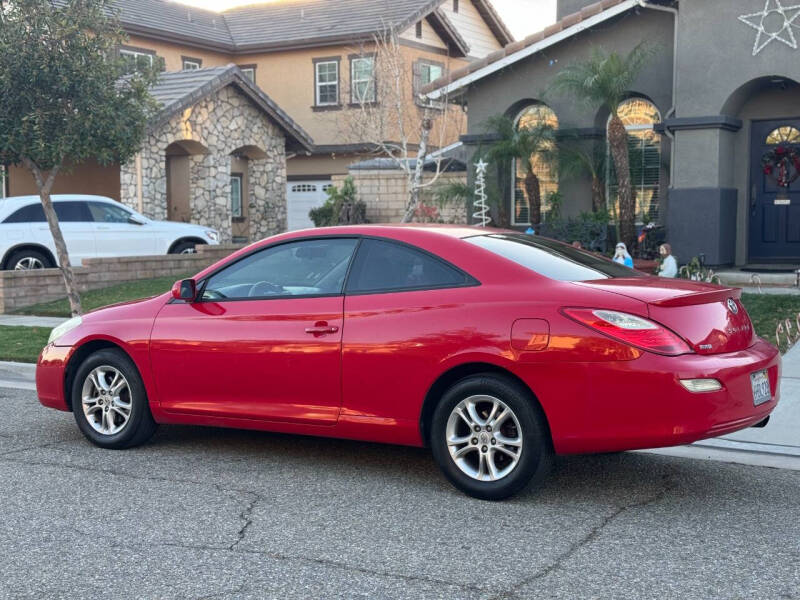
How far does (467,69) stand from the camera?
793 inches

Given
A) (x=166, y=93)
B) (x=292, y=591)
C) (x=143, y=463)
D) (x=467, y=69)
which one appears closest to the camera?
(x=292, y=591)

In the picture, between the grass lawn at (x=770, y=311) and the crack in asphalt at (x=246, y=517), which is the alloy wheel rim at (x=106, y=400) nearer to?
the crack in asphalt at (x=246, y=517)

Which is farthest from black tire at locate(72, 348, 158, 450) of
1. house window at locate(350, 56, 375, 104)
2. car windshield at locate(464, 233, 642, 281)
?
house window at locate(350, 56, 375, 104)

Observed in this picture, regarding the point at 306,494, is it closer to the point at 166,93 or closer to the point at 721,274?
the point at 721,274

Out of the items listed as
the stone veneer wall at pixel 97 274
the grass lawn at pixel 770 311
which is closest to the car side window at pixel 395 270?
the grass lawn at pixel 770 311

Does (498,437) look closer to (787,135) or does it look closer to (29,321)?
(29,321)

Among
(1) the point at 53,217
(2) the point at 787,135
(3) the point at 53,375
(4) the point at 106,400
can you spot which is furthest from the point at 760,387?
(2) the point at 787,135

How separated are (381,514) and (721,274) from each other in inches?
460

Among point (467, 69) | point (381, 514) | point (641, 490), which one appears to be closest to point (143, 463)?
point (381, 514)

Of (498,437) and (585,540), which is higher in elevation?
(498,437)

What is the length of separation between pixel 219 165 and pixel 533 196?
32.3 ft

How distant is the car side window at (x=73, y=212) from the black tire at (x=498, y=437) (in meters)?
14.9

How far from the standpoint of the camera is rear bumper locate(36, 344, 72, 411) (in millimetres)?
7633

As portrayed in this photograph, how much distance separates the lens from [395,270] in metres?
6.52
